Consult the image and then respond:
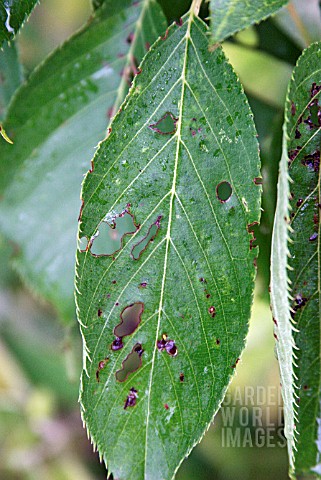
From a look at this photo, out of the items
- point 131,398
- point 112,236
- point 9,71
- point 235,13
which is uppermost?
point 9,71

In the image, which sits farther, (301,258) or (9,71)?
(9,71)

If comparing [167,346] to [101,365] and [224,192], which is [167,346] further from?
[224,192]

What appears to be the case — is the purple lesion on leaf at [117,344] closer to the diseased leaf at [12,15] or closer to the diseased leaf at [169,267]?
the diseased leaf at [169,267]

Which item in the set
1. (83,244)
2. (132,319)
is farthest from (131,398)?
(132,319)

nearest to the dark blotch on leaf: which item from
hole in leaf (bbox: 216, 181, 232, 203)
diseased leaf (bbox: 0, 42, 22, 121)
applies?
hole in leaf (bbox: 216, 181, 232, 203)

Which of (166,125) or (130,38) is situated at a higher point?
(130,38)

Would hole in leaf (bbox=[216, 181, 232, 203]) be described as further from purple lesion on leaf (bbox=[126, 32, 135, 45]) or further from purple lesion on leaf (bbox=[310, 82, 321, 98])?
purple lesion on leaf (bbox=[126, 32, 135, 45])

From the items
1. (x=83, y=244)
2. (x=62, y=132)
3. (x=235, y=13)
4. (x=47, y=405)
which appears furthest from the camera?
A: (x=47, y=405)

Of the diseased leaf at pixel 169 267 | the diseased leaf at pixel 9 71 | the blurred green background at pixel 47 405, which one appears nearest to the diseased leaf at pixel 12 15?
the diseased leaf at pixel 169 267
